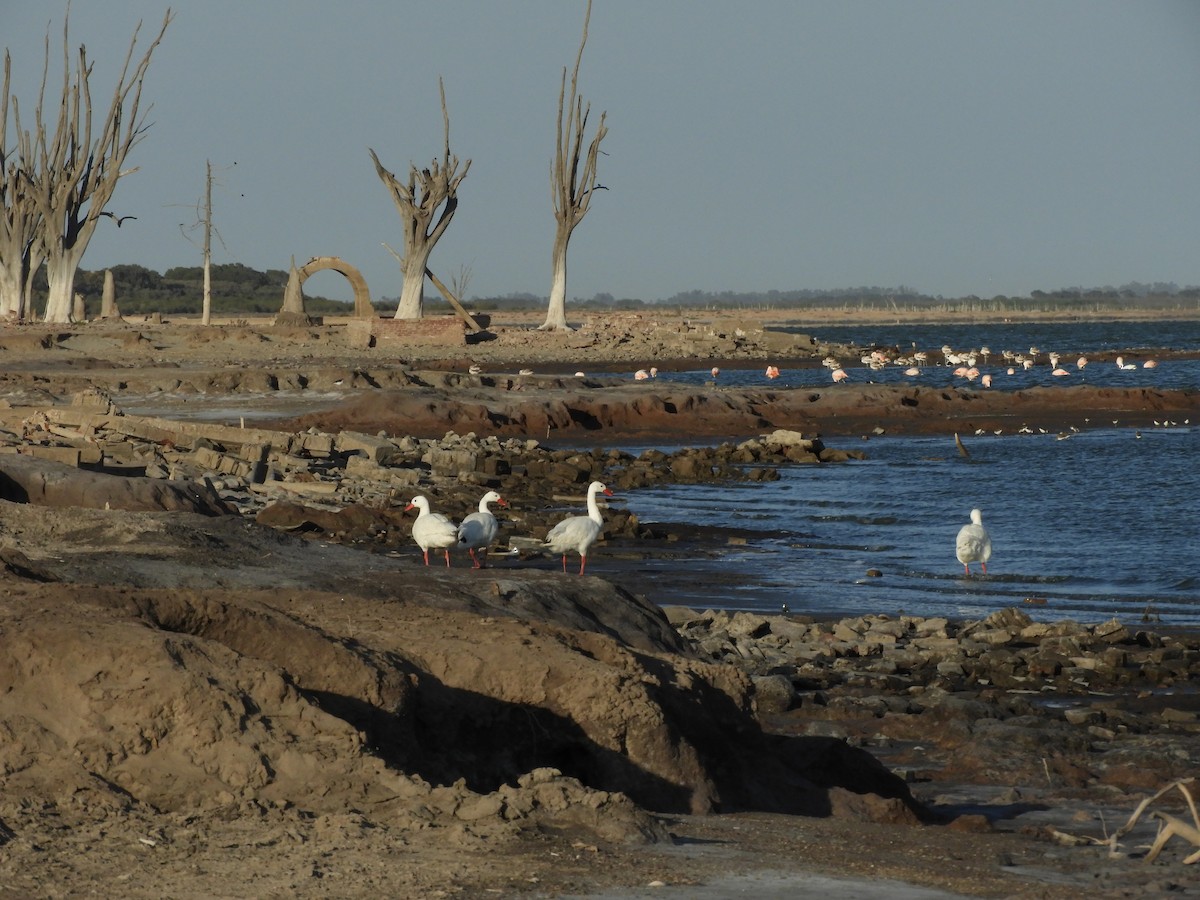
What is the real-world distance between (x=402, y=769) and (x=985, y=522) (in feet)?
53.8

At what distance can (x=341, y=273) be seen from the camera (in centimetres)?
5747

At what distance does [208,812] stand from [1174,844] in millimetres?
4019

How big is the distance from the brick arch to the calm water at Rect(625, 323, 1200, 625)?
28.2 meters

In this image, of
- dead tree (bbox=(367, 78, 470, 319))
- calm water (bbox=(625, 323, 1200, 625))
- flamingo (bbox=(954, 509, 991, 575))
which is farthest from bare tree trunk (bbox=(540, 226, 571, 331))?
flamingo (bbox=(954, 509, 991, 575))

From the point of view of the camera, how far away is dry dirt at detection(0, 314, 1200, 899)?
5.20m

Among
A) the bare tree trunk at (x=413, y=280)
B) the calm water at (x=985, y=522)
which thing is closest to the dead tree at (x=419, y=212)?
the bare tree trunk at (x=413, y=280)

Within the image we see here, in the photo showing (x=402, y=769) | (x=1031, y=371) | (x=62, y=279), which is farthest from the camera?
(x=62, y=279)

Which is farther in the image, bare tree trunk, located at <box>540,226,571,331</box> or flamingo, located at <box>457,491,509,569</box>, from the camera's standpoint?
bare tree trunk, located at <box>540,226,571,331</box>

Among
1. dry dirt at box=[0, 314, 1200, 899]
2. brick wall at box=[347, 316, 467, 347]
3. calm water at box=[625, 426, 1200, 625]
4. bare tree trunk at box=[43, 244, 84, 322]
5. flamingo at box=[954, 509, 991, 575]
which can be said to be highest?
bare tree trunk at box=[43, 244, 84, 322]

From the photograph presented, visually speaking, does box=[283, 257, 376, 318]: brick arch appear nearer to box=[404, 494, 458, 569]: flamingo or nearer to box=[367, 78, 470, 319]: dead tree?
box=[367, 78, 470, 319]: dead tree

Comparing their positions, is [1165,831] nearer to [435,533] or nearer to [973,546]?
[435,533]

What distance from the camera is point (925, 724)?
32.4 ft

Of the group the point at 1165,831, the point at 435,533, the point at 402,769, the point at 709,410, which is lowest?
the point at 435,533

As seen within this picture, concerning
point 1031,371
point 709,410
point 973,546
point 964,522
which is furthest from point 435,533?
point 1031,371
